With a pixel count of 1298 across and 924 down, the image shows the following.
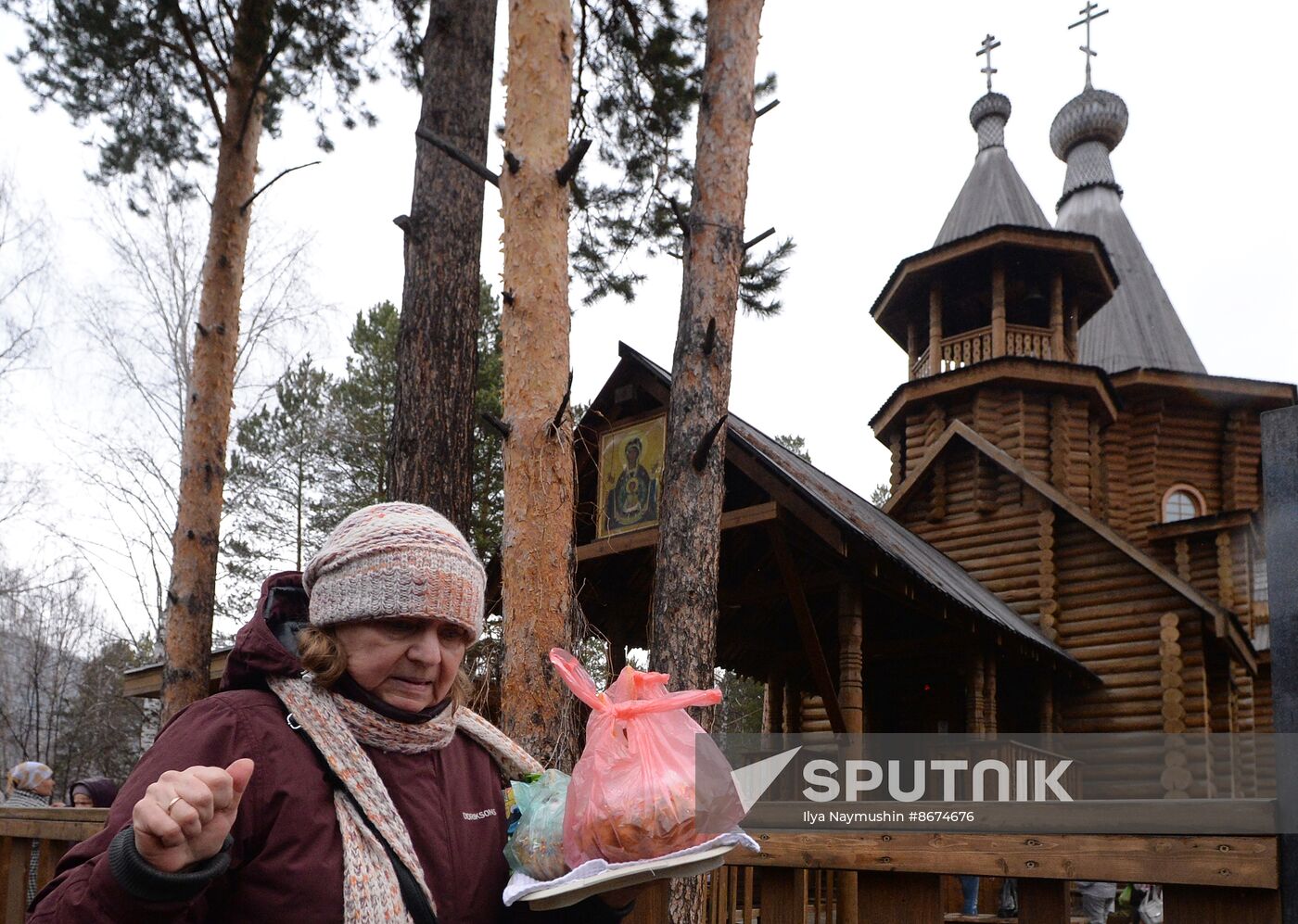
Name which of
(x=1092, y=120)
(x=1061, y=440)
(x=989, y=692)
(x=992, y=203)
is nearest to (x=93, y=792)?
(x=989, y=692)

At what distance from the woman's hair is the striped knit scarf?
Result: 23 mm

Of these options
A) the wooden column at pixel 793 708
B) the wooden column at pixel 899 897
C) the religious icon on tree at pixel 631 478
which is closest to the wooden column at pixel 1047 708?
the wooden column at pixel 793 708

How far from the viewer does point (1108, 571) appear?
651 inches

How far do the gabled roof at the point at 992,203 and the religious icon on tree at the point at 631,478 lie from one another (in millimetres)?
14471

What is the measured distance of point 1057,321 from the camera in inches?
771

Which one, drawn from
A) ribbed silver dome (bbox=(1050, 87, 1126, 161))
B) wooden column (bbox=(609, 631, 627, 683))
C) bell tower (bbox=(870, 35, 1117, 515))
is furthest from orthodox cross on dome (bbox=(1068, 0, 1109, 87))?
wooden column (bbox=(609, 631, 627, 683))

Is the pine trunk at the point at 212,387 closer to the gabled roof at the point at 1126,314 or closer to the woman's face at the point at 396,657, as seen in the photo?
the woman's face at the point at 396,657

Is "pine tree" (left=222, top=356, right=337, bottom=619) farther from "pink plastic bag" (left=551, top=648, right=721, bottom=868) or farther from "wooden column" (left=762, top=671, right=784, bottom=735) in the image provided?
"pink plastic bag" (left=551, top=648, right=721, bottom=868)

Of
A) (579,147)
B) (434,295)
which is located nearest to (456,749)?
(579,147)

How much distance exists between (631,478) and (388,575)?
30.1 ft

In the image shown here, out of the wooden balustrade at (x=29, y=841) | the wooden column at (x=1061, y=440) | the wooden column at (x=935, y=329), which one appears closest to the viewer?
the wooden balustrade at (x=29, y=841)

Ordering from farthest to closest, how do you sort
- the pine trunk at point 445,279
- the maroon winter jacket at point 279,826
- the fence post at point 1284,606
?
the pine trunk at point 445,279 → the fence post at point 1284,606 → the maroon winter jacket at point 279,826

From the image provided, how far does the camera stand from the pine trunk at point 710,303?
6.61m

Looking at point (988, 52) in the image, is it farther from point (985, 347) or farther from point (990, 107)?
point (985, 347)
